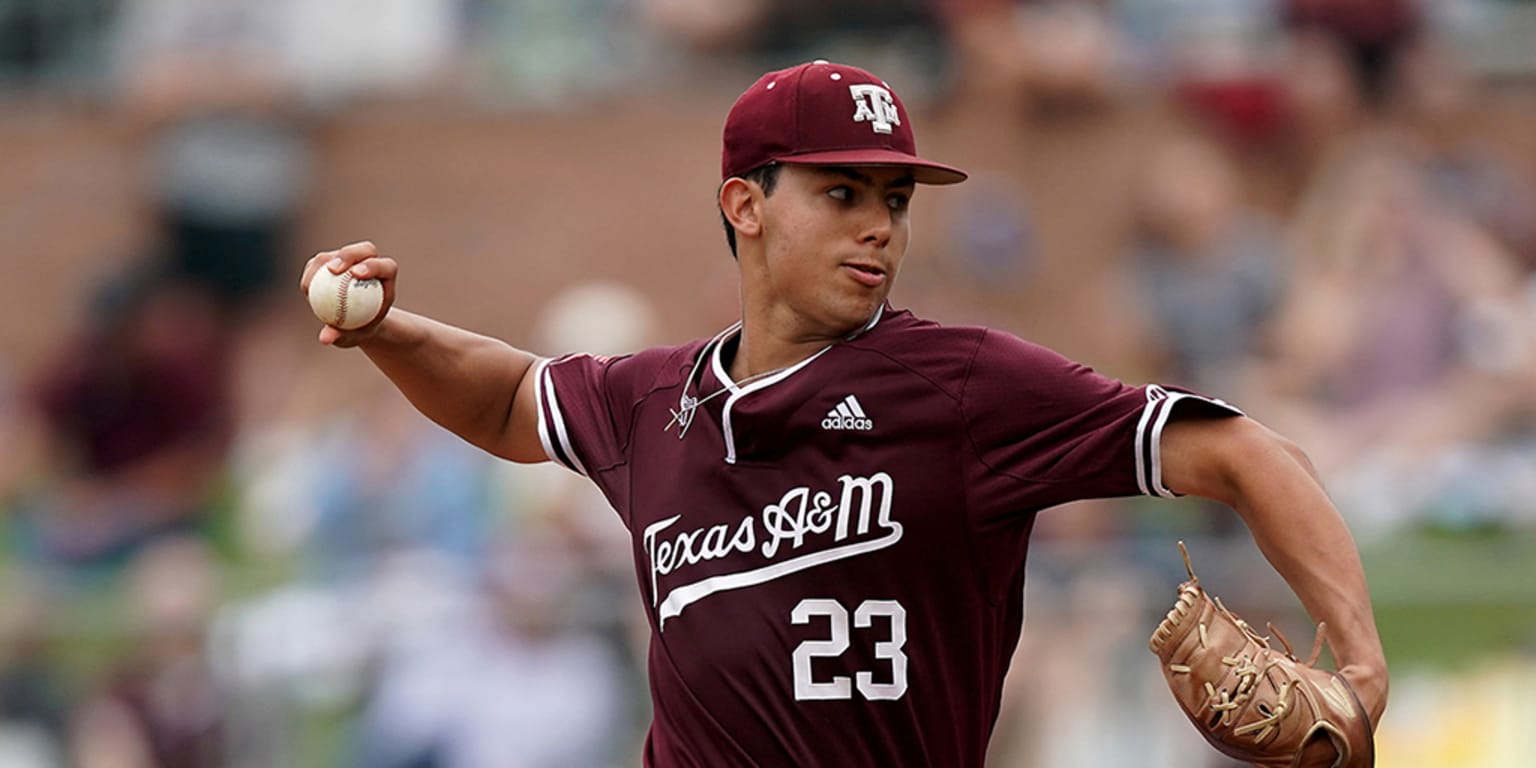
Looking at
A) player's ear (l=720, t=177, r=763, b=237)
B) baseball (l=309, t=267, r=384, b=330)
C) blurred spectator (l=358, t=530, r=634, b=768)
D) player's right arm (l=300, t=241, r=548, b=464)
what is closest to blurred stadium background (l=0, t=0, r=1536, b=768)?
blurred spectator (l=358, t=530, r=634, b=768)

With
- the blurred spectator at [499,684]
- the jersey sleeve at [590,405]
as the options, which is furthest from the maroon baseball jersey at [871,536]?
the blurred spectator at [499,684]

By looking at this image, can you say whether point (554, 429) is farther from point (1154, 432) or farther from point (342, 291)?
point (1154, 432)

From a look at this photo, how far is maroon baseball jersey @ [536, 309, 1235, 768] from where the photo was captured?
3.90 m

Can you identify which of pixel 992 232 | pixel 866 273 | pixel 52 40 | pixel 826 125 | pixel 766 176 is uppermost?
pixel 826 125

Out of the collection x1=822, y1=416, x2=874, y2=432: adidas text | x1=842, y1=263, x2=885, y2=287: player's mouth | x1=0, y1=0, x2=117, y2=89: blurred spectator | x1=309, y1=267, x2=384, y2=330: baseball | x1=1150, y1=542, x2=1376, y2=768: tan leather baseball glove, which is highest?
x1=842, y1=263, x2=885, y2=287: player's mouth

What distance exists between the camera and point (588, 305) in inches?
400

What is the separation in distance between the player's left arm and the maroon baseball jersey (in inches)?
4.2

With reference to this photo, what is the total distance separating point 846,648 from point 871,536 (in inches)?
7.8

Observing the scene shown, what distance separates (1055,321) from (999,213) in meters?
0.59

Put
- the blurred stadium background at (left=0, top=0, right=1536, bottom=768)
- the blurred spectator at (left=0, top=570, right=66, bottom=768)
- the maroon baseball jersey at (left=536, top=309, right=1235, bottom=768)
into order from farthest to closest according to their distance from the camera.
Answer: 1. the blurred spectator at (left=0, top=570, right=66, bottom=768)
2. the blurred stadium background at (left=0, top=0, right=1536, bottom=768)
3. the maroon baseball jersey at (left=536, top=309, right=1235, bottom=768)

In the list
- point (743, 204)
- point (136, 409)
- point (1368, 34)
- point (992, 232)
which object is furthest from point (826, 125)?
point (136, 409)

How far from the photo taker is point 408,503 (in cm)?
952

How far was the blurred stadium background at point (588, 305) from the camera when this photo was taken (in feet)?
27.0

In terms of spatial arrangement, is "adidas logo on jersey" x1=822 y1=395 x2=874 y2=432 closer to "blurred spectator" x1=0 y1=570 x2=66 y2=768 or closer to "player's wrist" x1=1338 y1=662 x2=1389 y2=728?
"player's wrist" x1=1338 y1=662 x2=1389 y2=728
